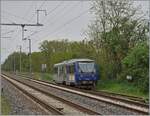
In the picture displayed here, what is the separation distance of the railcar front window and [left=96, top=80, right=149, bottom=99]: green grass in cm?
166

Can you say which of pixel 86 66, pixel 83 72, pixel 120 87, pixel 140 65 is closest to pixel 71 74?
pixel 83 72

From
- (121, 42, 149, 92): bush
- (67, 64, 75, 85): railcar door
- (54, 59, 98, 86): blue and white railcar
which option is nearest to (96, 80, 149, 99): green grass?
(121, 42, 149, 92): bush

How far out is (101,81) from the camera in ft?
144

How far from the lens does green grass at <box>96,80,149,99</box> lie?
1292 inches

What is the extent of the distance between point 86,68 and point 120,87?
20.3 ft

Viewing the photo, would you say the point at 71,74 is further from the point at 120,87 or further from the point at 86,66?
the point at 120,87

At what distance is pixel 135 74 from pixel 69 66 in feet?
37.4

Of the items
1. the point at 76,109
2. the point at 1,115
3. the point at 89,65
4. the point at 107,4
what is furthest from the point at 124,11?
the point at 1,115

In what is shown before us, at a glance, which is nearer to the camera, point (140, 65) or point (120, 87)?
point (140, 65)

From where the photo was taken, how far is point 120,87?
37312mm

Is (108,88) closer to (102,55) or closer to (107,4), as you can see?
(102,55)

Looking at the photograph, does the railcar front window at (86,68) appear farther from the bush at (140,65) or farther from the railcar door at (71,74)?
the bush at (140,65)

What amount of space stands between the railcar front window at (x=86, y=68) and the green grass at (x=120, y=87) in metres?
1.66

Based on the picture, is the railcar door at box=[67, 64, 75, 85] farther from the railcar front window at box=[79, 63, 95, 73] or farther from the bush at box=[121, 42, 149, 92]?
the bush at box=[121, 42, 149, 92]
